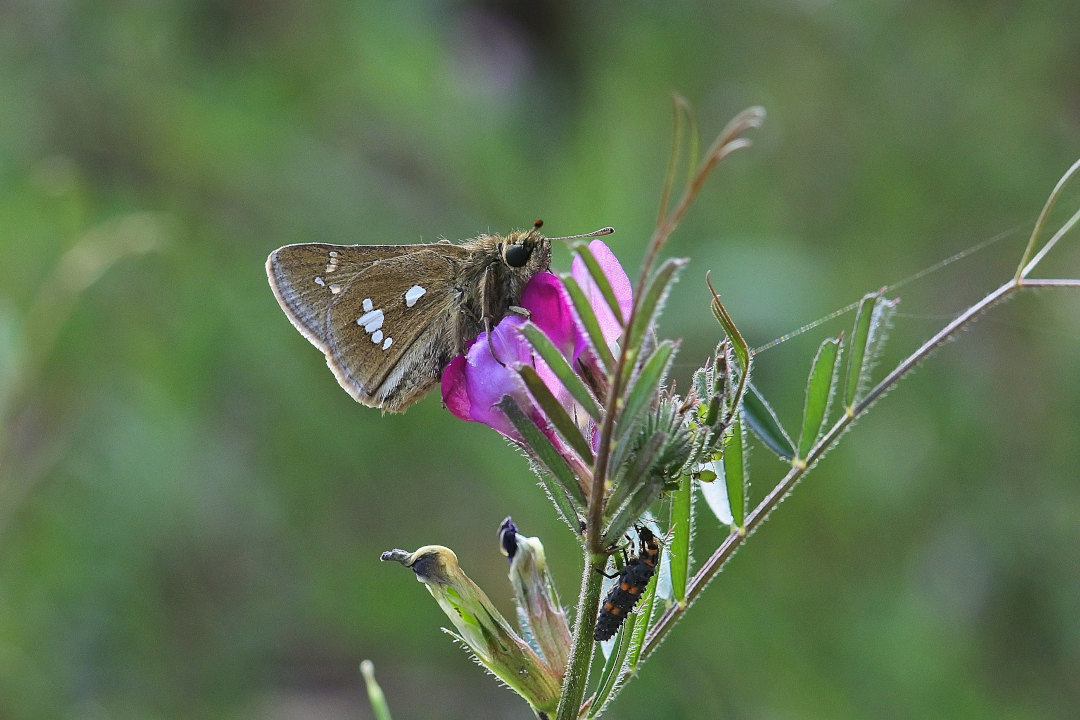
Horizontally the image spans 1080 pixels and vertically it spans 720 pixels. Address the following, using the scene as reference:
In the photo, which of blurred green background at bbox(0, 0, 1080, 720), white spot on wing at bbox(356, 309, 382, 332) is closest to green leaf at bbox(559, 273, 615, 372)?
white spot on wing at bbox(356, 309, 382, 332)

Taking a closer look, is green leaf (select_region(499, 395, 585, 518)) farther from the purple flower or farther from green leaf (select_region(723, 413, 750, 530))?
green leaf (select_region(723, 413, 750, 530))

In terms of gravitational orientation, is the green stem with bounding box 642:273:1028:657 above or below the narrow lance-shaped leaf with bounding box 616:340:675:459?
below

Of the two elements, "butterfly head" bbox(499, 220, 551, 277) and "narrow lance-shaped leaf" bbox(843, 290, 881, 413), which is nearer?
"narrow lance-shaped leaf" bbox(843, 290, 881, 413)

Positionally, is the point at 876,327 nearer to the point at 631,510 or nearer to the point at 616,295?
the point at 616,295

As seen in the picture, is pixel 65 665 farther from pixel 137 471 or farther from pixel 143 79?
pixel 143 79

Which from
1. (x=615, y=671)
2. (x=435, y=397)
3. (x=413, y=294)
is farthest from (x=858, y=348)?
(x=435, y=397)

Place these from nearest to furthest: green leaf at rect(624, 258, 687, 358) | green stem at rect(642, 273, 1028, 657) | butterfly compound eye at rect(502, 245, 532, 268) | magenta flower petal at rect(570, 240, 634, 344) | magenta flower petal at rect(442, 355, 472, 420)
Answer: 1. green leaf at rect(624, 258, 687, 358)
2. green stem at rect(642, 273, 1028, 657)
3. magenta flower petal at rect(570, 240, 634, 344)
4. magenta flower petal at rect(442, 355, 472, 420)
5. butterfly compound eye at rect(502, 245, 532, 268)

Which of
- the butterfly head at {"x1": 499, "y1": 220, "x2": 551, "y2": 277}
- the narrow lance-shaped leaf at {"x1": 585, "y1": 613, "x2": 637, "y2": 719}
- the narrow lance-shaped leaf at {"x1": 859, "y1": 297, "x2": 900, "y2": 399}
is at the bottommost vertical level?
the narrow lance-shaped leaf at {"x1": 585, "y1": 613, "x2": 637, "y2": 719}
